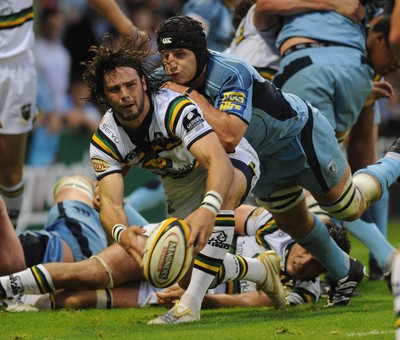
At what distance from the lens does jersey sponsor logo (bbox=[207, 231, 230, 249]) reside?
570cm

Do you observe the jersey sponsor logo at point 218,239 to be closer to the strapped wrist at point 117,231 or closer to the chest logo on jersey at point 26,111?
the strapped wrist at point 117,231

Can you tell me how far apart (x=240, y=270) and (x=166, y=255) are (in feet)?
4.18

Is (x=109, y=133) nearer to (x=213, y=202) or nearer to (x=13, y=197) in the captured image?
(x=213, y=202)

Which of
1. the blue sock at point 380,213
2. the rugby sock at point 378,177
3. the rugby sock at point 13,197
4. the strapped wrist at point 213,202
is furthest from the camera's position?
the blue sock at point 380,213

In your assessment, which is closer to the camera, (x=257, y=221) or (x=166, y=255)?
(x=166, y=255)

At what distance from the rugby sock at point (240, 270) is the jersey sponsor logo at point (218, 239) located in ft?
1.59

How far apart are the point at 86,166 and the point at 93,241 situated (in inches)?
194

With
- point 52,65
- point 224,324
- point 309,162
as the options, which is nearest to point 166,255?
point 224,324

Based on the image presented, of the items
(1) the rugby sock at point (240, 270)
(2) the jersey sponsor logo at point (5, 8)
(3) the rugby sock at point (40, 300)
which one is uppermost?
(2) the jersey sponsor logo at point (5, 8)

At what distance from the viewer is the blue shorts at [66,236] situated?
25.0 feet

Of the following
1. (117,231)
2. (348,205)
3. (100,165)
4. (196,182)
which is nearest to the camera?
(117,231)

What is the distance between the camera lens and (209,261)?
5.75 m

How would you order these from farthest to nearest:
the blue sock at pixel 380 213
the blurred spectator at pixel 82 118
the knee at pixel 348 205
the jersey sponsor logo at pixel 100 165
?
the blurred spectator at pixel 82 118, the blue sock at pixel 380 213, the knee at pixel 348 205, the jersey sponsor logo at pixel 100 165

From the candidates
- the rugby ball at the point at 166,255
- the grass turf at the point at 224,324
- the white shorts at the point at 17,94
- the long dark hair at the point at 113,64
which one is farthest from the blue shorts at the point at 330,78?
the rugby ball at the point at 166,255
